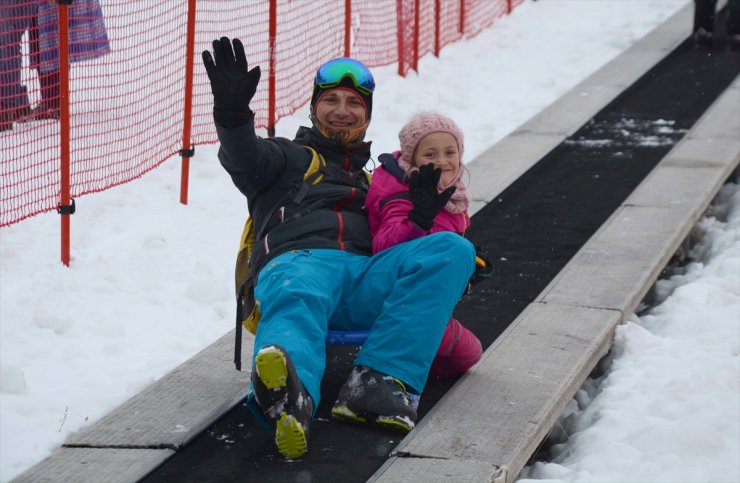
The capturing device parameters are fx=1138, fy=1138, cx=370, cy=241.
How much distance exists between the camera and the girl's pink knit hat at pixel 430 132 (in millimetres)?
4566

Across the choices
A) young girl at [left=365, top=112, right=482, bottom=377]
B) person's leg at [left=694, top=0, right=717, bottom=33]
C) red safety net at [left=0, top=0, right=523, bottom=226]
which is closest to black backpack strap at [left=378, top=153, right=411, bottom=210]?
young girl at [left=365, top=112, right=482, bottom=377]

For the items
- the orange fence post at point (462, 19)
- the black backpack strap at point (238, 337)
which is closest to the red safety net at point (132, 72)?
the orange fence post at point (462, 19)

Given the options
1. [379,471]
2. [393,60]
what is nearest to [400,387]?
[379,471]

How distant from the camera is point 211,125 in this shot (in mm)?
8922

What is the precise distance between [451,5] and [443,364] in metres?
9.40

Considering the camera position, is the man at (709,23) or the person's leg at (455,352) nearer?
the person's leg at (455,352)

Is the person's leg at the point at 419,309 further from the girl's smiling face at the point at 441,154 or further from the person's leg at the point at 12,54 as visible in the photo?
the person's leg at the point at 12,54

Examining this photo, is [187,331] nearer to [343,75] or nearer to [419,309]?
[343,75]

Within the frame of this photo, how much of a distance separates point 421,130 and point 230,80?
0.83 metres

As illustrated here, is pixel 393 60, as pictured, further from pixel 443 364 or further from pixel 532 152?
pixel 443 364

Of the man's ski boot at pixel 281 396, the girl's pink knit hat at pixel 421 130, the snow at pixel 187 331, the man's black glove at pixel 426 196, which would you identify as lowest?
the snow at pixel 187 331

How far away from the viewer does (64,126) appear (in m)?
6.46

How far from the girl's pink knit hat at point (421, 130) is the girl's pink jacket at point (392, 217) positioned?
108mm

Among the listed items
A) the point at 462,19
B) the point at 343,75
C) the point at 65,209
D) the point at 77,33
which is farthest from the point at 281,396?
the point at 462,19
